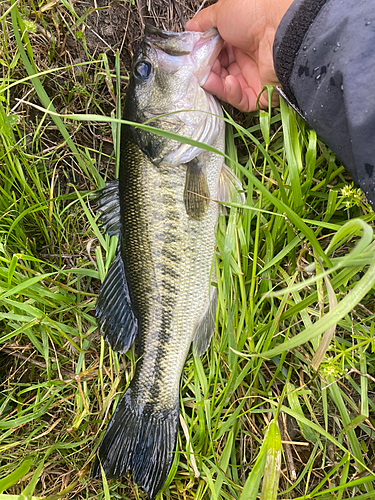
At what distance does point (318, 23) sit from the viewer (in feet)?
4.84

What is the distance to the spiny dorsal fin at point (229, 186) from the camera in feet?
6.23

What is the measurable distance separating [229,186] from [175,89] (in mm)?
595

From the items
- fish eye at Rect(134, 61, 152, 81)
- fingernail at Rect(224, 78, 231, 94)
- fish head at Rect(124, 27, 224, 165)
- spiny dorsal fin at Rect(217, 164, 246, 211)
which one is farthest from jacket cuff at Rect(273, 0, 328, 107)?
fish eye at Rect(134, 61, 152, 81)

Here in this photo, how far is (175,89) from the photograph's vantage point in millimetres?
1799

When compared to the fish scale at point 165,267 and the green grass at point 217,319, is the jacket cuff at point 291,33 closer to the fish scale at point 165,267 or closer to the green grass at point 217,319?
the green grass at point 217,319

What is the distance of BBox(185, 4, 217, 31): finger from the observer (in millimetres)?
1830

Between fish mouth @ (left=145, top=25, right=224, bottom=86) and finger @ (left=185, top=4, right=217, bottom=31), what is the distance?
6 cm

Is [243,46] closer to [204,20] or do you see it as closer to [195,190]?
[204,20]

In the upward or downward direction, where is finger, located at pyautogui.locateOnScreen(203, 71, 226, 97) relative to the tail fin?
upward

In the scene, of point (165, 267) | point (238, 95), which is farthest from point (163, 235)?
point (238, 95)

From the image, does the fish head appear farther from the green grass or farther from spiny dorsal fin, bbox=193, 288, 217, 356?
spiny dorsal fin, bbox=193, 288, 217, 356

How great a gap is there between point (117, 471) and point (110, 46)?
2543 millimetres

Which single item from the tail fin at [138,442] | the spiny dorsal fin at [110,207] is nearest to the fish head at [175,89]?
the spiny dorsal fin at [110,207]

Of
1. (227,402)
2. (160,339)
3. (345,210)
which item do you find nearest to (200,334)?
(160,339)
